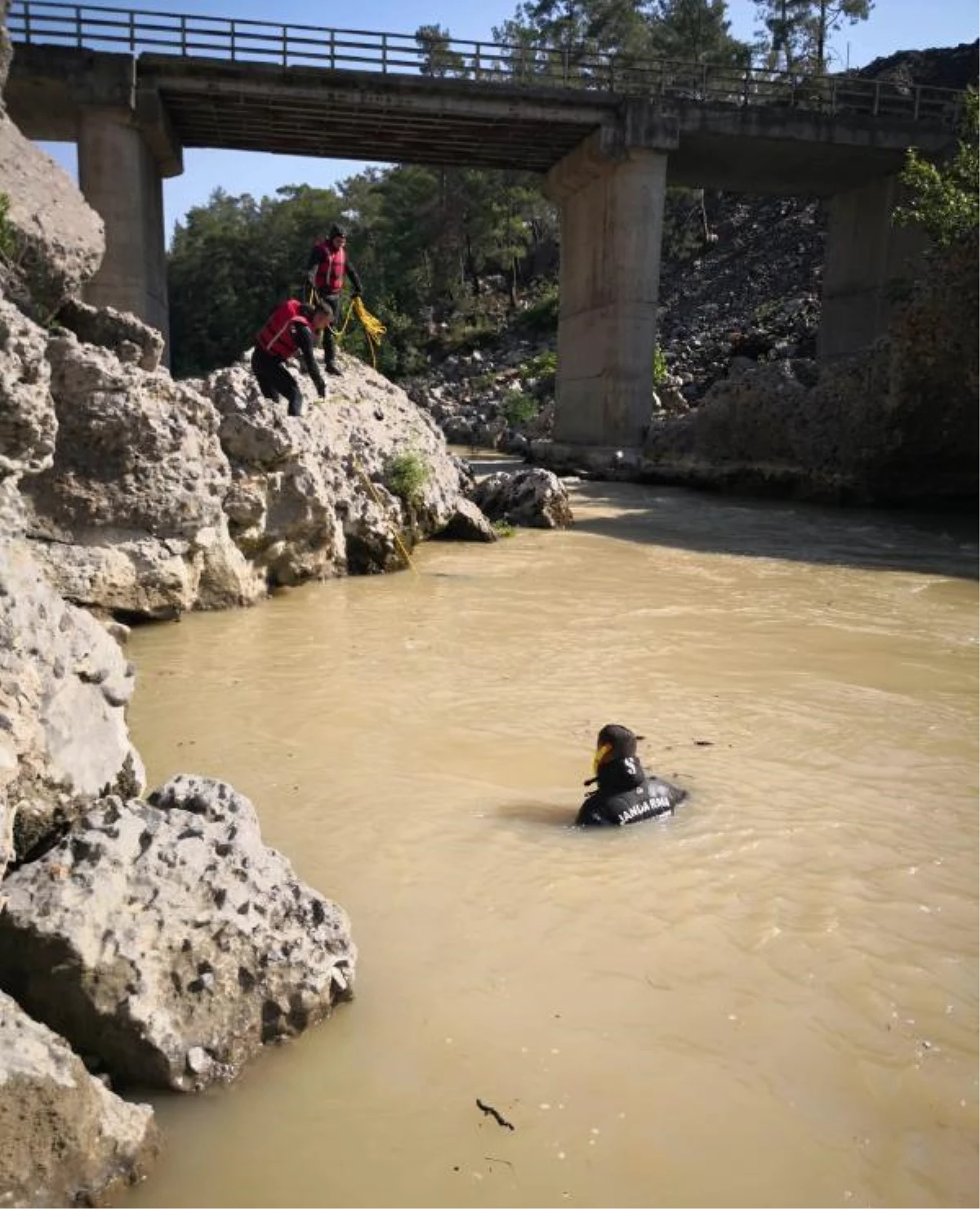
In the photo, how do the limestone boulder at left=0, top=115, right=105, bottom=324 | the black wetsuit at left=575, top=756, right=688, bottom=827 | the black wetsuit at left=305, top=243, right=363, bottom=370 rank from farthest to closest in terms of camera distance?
1. the black wetsuit at left=305, top=243, right=363, bottom=370
2. the limestone boulder at left=0, top=115, right=105, bottom=324
3. the black wetsuit at left=575, top=756, right=688, bottom=827

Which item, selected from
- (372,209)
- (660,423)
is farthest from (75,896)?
(372,209)

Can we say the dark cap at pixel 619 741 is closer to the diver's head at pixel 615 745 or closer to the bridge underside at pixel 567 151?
the diver's head at pixel 615 745

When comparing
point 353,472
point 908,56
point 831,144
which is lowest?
point 353,472

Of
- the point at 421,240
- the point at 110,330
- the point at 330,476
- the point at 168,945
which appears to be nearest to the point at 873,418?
the point at 330,476

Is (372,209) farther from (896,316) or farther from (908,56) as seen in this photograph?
(896,316)

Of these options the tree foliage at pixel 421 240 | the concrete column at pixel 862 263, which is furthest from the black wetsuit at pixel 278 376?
the tree foliage at pixel 421 240

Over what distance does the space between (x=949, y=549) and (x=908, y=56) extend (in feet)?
161

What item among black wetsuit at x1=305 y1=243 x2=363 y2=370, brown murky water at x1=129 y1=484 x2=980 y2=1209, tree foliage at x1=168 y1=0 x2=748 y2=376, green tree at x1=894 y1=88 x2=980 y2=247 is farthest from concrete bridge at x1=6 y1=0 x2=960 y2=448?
tree foliage at x1=168 y1=0 x2=748 y2=376

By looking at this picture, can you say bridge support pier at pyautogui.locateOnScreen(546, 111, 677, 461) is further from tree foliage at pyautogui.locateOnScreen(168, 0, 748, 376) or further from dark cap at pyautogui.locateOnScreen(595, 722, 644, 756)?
tree foliage at pyautogui.locateOnScreen(168, 0, 748, 376)

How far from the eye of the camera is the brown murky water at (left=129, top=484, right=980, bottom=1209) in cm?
193

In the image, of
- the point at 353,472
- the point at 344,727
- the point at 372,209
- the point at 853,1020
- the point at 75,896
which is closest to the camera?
the point at 75,896

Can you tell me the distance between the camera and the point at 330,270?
30.9 ft

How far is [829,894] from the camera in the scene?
2.96 m

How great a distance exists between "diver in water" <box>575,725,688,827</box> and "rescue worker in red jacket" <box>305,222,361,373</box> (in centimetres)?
666
